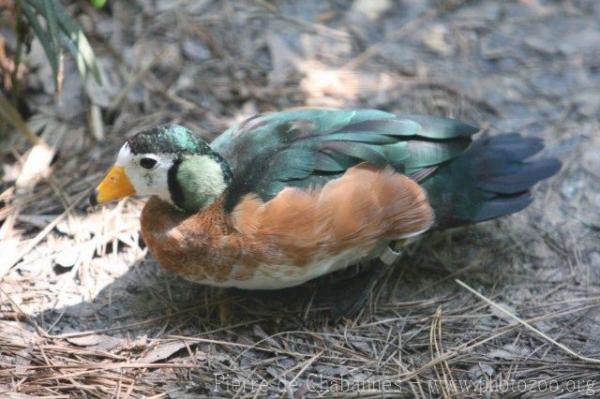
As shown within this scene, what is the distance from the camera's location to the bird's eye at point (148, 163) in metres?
3.07

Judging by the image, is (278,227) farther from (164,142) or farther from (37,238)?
(37,238)

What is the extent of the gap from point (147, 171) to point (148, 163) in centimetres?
4

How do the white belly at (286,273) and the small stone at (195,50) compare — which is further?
the small stone at (195,50)

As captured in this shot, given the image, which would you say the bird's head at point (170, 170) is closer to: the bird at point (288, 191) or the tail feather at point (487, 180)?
the bird at point (288, 191)

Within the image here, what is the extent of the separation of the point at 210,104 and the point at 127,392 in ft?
6.21

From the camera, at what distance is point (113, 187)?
3166 mm

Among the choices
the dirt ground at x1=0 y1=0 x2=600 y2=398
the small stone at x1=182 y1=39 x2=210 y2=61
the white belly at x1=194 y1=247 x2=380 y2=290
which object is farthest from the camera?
the small stone at x1=182 y1=39 x2=210 y2=61

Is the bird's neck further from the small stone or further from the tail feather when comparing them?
the small stone

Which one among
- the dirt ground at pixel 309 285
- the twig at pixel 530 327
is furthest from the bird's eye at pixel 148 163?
the twig at pixel 530 327

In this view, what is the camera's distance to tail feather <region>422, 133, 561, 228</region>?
3443 millimetres

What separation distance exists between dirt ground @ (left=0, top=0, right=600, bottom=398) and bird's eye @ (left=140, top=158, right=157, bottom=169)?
62cm

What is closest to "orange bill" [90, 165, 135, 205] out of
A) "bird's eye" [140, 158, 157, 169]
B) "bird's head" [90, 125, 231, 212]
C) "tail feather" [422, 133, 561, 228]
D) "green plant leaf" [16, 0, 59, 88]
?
"bird's head" [90, 125, 231, 212]

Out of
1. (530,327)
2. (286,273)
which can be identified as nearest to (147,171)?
(286,273)

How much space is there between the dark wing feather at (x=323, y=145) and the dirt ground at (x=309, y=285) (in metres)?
0.55
